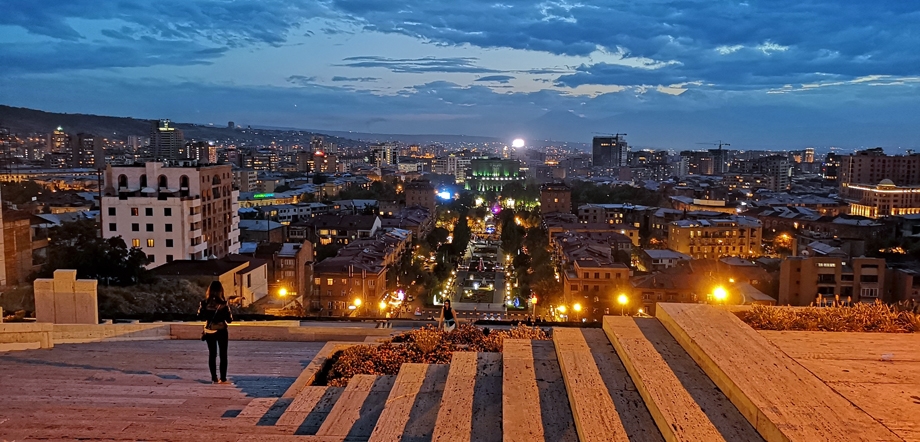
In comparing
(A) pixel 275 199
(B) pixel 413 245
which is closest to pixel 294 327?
(B) pixel 413 245

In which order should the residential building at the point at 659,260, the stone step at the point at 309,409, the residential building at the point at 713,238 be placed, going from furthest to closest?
the residential building at the point at 713,238, the residential building at the point at 659,260, the stone step at the point at 309,409

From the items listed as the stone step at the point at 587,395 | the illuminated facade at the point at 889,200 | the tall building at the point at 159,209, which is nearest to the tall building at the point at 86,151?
the tall building at the point at 159,209

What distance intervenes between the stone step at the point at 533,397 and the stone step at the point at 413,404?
40cm

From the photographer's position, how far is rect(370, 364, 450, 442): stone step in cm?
320

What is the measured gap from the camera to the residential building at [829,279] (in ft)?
73.3

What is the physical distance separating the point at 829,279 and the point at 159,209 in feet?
74.8

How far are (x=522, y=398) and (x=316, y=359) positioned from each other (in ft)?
7.71

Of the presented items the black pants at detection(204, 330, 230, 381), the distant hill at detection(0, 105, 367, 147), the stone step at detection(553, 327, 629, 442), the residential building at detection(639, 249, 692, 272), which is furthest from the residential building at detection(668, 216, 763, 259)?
the distant hill at detection(0, 105, 367, 147)

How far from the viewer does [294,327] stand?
7.00m

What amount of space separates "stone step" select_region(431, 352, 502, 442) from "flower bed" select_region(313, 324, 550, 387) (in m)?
0.59

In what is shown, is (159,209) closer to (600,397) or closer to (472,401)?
(472,401)

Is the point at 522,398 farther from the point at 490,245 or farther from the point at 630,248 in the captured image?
the point at 490,245

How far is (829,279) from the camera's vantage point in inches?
889

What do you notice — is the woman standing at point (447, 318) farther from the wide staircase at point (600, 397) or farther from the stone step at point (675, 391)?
the stone step at point (675, 391)
